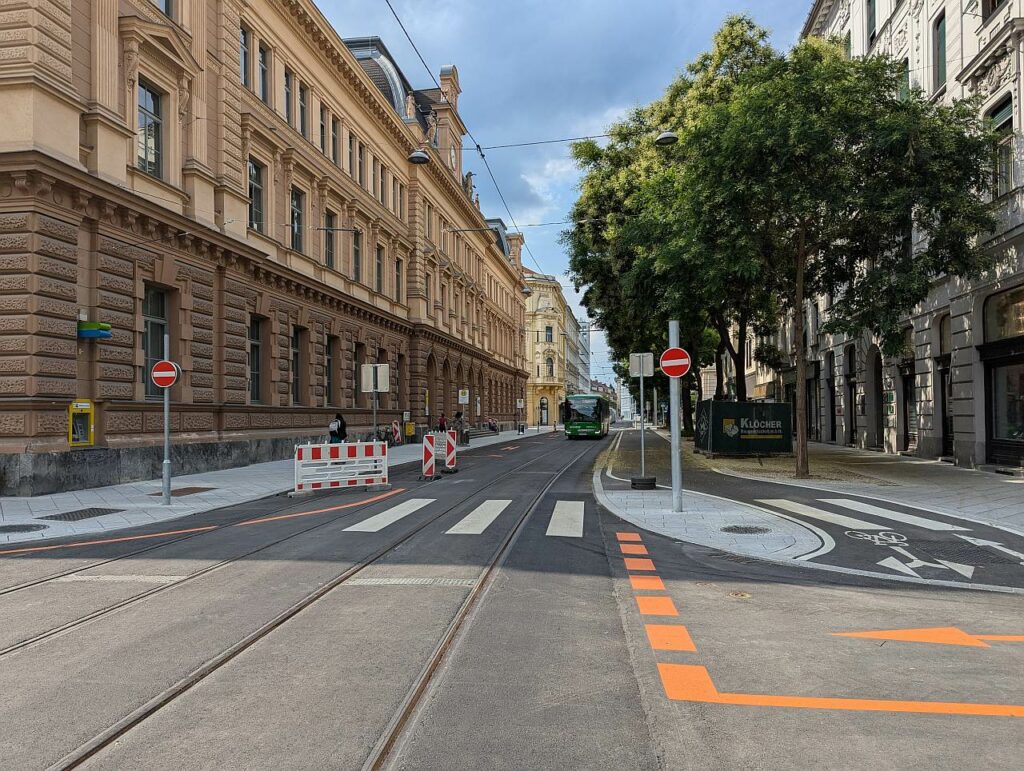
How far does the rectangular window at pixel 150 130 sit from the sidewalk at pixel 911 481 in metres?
16.6

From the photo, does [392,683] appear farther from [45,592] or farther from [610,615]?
[45,592]

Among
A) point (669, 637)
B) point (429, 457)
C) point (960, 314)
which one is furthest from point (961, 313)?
point (669, 637)

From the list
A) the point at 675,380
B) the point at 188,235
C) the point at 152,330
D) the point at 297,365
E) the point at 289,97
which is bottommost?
the point at 675,380

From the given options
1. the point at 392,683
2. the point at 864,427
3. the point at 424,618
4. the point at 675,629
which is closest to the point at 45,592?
the point at 424,618

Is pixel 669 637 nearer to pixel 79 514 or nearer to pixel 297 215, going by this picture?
pixel 79 514

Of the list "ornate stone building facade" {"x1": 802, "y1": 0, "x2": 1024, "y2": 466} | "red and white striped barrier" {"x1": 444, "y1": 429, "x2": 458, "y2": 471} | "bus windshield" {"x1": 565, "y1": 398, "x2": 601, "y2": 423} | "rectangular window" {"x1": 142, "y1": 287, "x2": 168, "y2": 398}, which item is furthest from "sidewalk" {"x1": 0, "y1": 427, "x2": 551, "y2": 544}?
"bus windshield" {"x1": 565, "y1": 398, "x2": 601, "y2": 423}

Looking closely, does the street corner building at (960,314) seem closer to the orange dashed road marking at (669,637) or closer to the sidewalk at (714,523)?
the sidewalk at (714,523)

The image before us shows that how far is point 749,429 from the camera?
25031mm

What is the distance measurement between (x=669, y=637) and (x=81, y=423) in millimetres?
14608

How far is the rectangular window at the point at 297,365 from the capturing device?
27.5 metres

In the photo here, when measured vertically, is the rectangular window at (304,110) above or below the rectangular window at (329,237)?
above

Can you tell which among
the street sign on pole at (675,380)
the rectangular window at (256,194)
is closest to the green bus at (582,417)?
the rectangular window at (256,194)

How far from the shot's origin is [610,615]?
5.91 m

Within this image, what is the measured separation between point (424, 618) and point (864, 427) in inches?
1135
